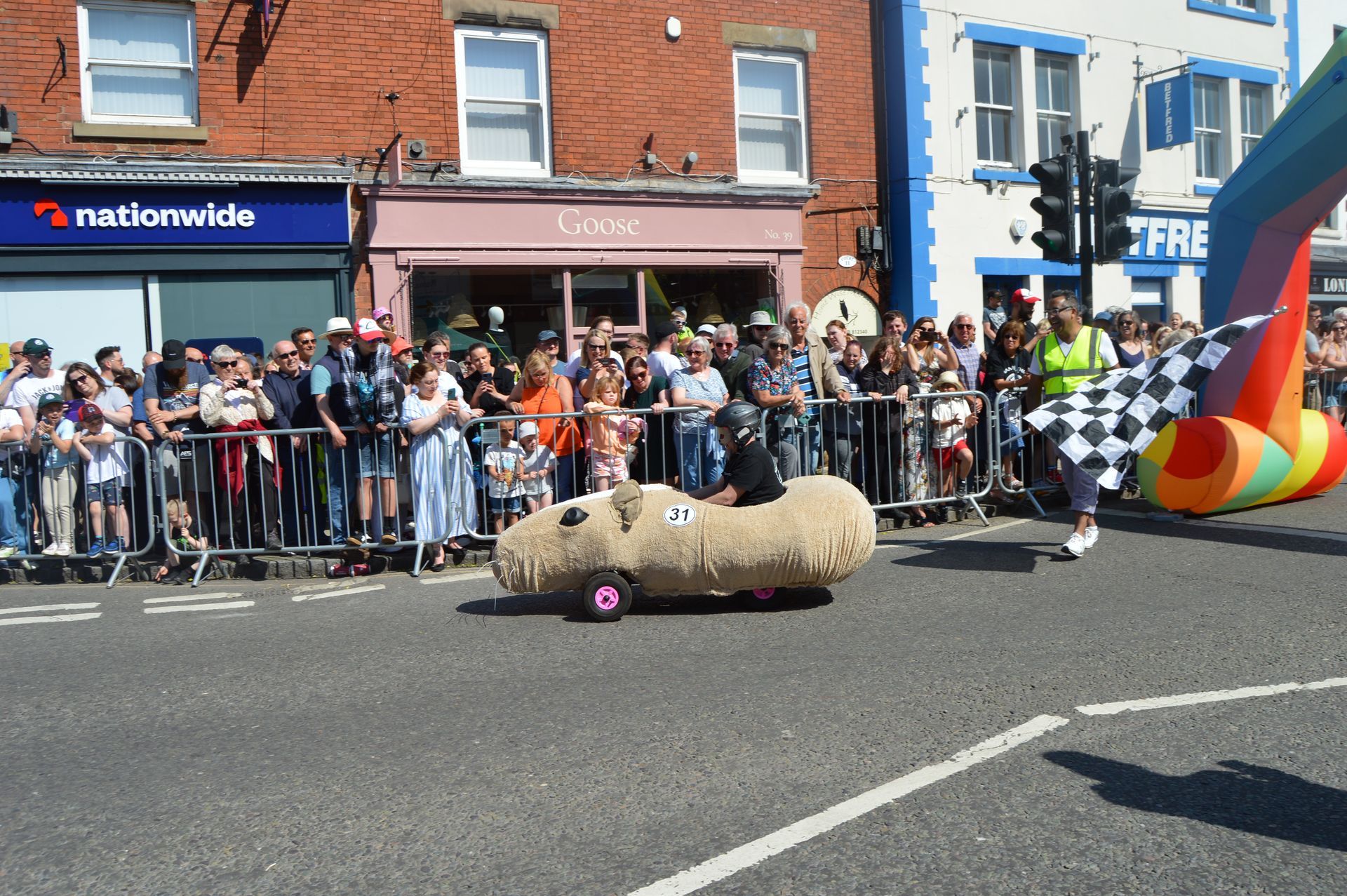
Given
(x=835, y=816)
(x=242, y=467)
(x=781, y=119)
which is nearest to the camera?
(x=835, y=816)

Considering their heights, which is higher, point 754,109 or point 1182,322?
point 754,109

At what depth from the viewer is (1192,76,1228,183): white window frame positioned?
73.6 ft

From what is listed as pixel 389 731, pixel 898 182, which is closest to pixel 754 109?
pixel 898 182

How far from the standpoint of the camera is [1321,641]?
6.22 meters

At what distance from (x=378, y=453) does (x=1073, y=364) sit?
18.7 ft

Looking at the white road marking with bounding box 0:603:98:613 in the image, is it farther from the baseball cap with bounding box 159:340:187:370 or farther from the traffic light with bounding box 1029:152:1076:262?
the traffic light with bounding box 1029:152:1076:262

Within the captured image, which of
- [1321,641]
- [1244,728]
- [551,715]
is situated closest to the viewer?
[1244,728]

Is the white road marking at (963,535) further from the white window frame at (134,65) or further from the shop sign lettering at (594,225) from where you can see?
the white window frame at (134,65)

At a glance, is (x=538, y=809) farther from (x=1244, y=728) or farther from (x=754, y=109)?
(x=754, y=109)

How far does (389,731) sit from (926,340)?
26.4 feet

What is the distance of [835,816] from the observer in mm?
4016

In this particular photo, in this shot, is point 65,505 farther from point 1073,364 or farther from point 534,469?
point 1073,364

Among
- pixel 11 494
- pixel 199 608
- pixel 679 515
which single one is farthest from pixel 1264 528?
pixel 11 494

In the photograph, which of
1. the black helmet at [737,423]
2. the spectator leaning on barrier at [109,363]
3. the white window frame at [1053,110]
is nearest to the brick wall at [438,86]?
the white window frame at [1053,110]
